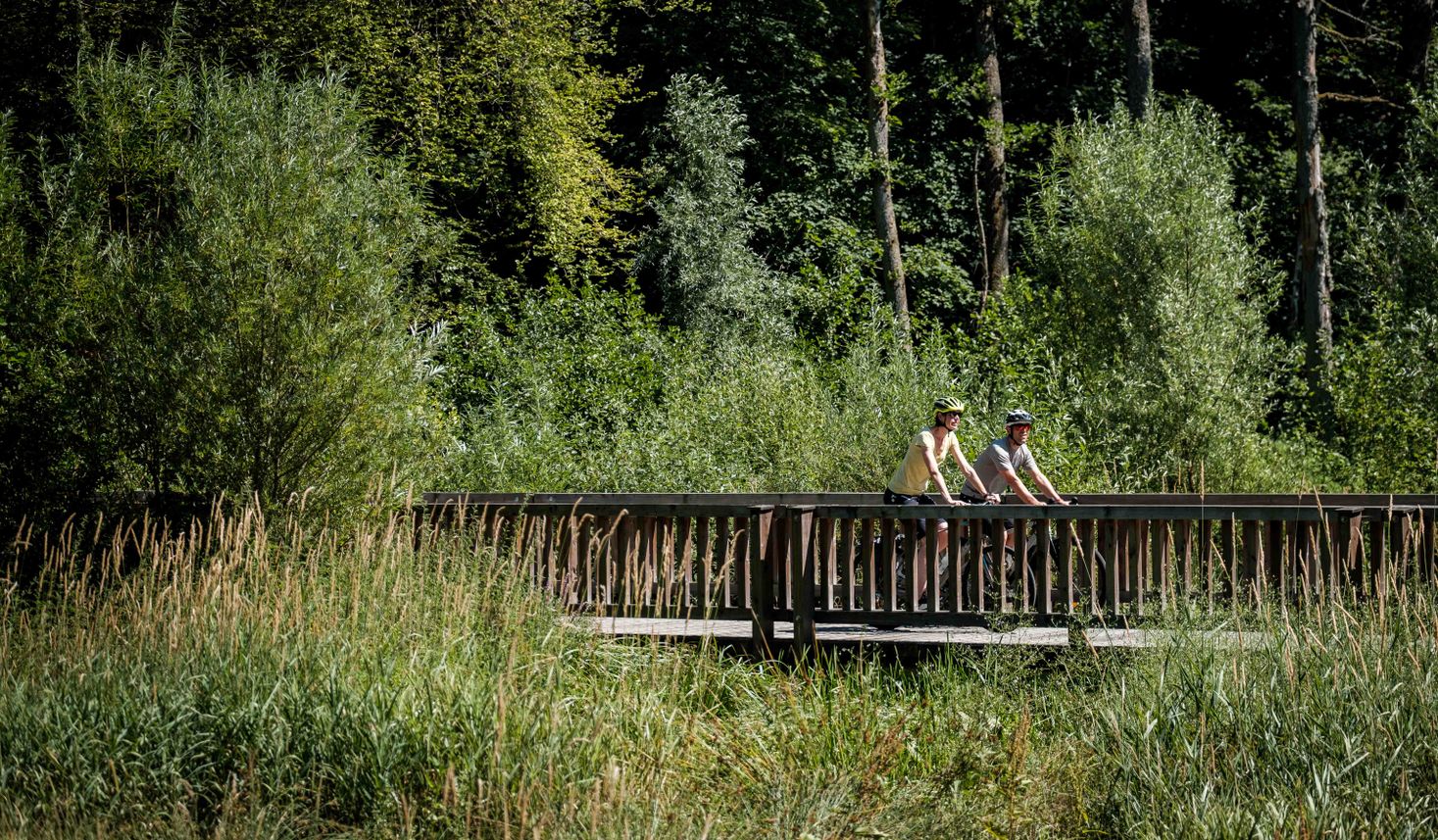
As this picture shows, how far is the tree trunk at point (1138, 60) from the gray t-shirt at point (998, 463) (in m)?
13.2

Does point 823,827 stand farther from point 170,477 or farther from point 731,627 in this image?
point 170,477

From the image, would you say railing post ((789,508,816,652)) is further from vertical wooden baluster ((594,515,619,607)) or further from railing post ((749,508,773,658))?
vertical wooden baluster ((594,515,619,607))

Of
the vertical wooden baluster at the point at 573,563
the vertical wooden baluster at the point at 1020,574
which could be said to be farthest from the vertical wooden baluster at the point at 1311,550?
the vertical wooden baluster at the point at 573,563

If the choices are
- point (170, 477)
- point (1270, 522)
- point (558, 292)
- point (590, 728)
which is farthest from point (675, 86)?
point (590, 728)

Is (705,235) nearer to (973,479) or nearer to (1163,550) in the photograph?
(973,479)

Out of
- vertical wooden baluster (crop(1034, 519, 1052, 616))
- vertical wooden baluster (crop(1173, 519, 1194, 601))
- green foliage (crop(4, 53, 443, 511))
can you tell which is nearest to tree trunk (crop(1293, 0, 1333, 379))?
vertical wooden baluster (crop(1173, 519, 1194, 601))

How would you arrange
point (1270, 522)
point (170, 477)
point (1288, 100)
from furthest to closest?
1. point (1288, 100)
2. point (170, 477)
3. point (1270, 522)

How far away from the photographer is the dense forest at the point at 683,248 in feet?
37.0

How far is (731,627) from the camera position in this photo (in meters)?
11.7

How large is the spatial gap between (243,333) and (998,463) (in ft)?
19.9

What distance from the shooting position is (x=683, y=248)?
2566 centimetres

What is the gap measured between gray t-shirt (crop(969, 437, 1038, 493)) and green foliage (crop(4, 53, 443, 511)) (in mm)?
4877

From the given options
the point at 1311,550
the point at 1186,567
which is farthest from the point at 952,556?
the point at 1311,550

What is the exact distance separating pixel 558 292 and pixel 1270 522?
1694cm
